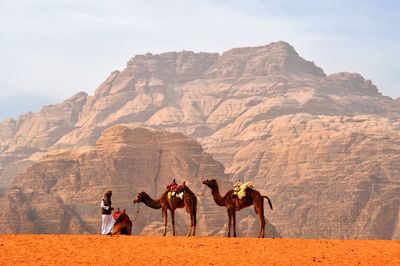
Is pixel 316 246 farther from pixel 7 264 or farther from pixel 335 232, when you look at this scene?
pixel 335 232

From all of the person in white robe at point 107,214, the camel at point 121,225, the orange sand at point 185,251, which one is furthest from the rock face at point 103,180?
the orange sand at point 185,251

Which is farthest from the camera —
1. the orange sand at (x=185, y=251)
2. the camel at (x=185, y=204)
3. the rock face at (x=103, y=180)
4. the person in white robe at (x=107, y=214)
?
the rock face at (x=103, y=180)

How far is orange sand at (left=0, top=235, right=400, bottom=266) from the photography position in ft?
92.9

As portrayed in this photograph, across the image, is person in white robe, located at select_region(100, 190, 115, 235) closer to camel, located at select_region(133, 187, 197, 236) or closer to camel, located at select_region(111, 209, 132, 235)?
camel, located at select_region(111, 209, 132, 235)

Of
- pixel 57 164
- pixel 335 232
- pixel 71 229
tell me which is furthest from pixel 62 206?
pixel 335 232

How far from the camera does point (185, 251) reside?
1184 inches

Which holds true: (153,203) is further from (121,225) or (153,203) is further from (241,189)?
(241,189)

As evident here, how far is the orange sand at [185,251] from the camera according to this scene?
28328 mm

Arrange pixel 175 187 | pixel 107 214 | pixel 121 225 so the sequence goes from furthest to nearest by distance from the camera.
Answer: pixel 175 187, pixel 121 225, pixel 107 214

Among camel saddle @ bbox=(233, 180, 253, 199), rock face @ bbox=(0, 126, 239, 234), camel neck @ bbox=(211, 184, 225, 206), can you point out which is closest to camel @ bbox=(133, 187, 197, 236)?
camel neck @ bbox=(211, 184, 225, 206)

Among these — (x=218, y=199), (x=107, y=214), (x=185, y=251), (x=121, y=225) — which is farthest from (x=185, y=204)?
(x=185, y=251)

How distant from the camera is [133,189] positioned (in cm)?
16125


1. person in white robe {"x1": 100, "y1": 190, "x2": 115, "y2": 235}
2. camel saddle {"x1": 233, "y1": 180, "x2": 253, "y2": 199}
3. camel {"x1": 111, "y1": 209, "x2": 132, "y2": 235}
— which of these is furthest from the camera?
camel saddle {"x1": 233, "y1": 180, "x2": 253, "y2": 199}

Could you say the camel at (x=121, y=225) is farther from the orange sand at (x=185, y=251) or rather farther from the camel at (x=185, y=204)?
the orange sand at (x=185, y=251)
